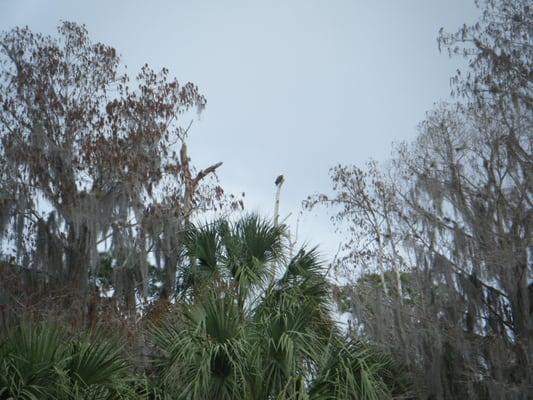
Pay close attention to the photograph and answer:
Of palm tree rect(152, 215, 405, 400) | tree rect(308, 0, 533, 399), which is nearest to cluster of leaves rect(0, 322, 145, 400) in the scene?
palm tree rect(152, 215, 405, 400)

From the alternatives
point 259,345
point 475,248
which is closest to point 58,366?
point 259,345

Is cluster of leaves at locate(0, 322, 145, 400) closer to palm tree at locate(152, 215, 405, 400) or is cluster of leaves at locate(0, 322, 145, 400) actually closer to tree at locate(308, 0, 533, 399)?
palm tree at locate(152, 215, 405, 400)

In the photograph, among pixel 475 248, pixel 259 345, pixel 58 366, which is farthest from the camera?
pixel 475 248

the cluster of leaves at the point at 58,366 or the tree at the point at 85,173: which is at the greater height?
the tree at the point at 85,173

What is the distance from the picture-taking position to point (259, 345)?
7703 mm

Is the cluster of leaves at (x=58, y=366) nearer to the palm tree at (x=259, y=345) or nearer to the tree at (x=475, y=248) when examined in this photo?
the palm tree at (x=259, y=345)

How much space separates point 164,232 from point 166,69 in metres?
4.07

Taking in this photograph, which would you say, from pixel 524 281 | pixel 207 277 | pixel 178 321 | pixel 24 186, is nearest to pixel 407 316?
pixel 524 281

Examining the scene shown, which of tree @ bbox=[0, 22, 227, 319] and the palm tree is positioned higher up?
tree @ bbox=[0, 22, 227, 319]

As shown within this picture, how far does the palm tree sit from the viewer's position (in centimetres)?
745

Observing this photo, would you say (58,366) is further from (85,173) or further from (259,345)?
(85,173)

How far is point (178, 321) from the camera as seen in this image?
827 centimetres

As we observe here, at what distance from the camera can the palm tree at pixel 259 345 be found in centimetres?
745

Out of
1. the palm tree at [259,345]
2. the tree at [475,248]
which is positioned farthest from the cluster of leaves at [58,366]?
the tree at [475,248]
